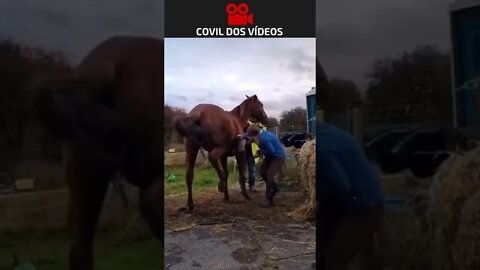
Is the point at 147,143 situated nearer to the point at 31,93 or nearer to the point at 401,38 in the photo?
the point at 31,93

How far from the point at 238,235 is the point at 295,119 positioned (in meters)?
0.59

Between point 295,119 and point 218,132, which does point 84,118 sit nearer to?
point 218,132

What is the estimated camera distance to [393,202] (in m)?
2.55

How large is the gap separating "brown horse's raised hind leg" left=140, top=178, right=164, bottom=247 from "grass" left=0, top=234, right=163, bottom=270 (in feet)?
0.18

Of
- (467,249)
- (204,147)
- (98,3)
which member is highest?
(98,3)

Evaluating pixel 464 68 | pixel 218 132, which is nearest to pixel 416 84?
pixel 464 68

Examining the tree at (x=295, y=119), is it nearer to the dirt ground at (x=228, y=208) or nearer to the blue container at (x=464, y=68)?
the dirt ground at (x=228, y=208)

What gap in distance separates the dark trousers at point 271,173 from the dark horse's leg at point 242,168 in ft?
0.28

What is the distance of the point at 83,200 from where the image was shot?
2.56 meters

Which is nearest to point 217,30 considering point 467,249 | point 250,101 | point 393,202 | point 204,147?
point 250,101

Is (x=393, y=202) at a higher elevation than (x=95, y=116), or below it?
below

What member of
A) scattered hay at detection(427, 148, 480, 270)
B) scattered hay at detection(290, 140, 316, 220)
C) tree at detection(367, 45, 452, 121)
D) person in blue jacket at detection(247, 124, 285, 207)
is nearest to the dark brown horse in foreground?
person in blue jacket at detection(247, 124, 285, 207)

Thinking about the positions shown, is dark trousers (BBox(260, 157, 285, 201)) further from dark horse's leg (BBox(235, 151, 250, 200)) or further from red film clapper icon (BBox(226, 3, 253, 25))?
red film clapper icon (BBox(226, 3, 253, 25))

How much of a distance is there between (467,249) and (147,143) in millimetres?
1497
